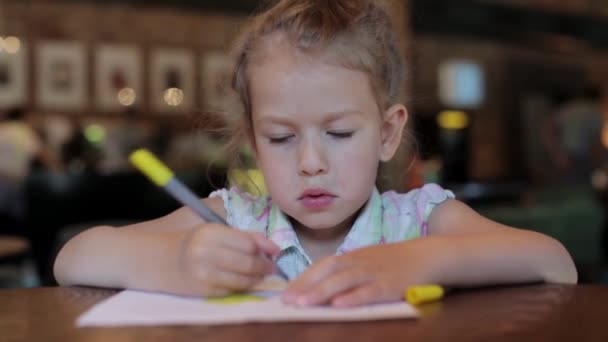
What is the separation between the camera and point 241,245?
0.68 metres

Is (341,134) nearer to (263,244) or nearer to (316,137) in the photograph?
(316,137)

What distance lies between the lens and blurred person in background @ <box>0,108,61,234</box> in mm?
4531

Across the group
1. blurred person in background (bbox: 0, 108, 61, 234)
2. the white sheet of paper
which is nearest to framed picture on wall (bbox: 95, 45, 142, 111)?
blurred person in background (bbox: 0, 108, 61, 234)

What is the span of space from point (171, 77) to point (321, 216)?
6923mm

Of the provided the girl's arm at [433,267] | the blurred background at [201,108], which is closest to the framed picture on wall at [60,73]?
the blurred background at [201,108]

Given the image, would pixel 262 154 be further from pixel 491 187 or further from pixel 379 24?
pixel 491 187

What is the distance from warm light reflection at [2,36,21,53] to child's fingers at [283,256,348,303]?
6849 mm

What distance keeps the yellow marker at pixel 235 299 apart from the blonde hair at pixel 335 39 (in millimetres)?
365

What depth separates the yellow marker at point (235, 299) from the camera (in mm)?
667

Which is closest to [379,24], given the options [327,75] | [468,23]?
[327,75]

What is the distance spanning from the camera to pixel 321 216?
36.4 inches

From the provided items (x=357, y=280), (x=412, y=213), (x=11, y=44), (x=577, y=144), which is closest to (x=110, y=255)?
(x=357, y=280)

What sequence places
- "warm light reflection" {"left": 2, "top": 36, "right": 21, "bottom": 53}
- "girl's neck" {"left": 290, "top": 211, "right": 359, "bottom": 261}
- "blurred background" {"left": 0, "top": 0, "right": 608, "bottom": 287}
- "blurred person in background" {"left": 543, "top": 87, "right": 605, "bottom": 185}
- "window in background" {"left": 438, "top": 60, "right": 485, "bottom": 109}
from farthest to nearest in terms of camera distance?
"window in background" {"left": 438, "top": 60, "right": 485, "bottom": 109}
"warm light reflection" {"left": 2, "top": 36, "right": 21, "bottom": 53}
"blurred background" {"left": 0, "top": 0, "right": 608, "bottom": 287}
"blurred person in background" {"left": 543, "top": 87, "right": 605, "bottom": 185}
"girl's neck" {"left": 290, "top": 211, "right": 359, "bottom": 261}

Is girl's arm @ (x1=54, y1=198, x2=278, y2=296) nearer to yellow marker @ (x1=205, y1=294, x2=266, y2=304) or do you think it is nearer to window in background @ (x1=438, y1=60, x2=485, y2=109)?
yellow marker @ (x1=205, y1=294, x2=266, y2=304)
